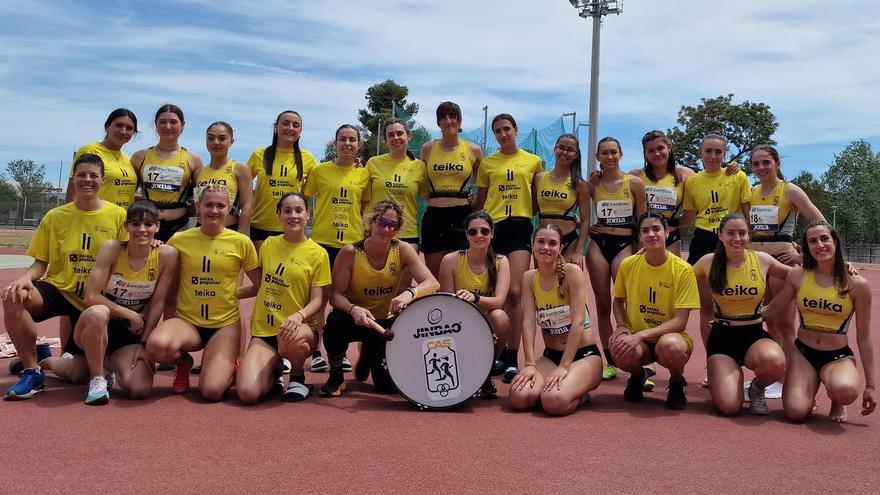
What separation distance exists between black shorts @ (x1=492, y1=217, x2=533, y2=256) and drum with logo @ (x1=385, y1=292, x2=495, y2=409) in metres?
1.47

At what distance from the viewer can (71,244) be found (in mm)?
5164

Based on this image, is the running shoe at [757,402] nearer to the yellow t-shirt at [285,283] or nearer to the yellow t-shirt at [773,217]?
the yellow t-shirt at [773,217]

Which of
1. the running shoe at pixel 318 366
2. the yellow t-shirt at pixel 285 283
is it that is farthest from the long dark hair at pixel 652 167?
the running shoe at pixel 318 366

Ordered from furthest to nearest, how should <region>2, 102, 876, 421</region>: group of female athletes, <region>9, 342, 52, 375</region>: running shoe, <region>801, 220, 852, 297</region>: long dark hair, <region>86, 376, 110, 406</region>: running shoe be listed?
<region>9, 342, 52, 375</region>: running shoe < <region>2, 102, 876, 421</region>: group of female athletes < <region>801, 220, 852, 297</region>: long dark hair < <region>86, 376, 110, 406</region>: running shoe

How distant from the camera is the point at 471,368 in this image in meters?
4.70

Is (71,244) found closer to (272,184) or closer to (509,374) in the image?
(272,184)

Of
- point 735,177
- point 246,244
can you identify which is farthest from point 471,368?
point 735,177

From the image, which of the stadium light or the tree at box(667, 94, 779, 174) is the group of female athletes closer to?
the stadium light

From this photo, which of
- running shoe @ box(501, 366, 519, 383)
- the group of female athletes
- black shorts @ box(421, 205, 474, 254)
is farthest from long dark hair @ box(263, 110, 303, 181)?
running shoe @ box(501, 366, 519, 383)

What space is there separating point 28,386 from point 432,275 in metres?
2.98

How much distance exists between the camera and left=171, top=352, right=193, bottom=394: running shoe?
196 inches

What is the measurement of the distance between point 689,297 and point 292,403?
9.67ft

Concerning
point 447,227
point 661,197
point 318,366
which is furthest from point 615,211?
point 318,366

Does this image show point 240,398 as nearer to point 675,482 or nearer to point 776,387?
point 675,482
